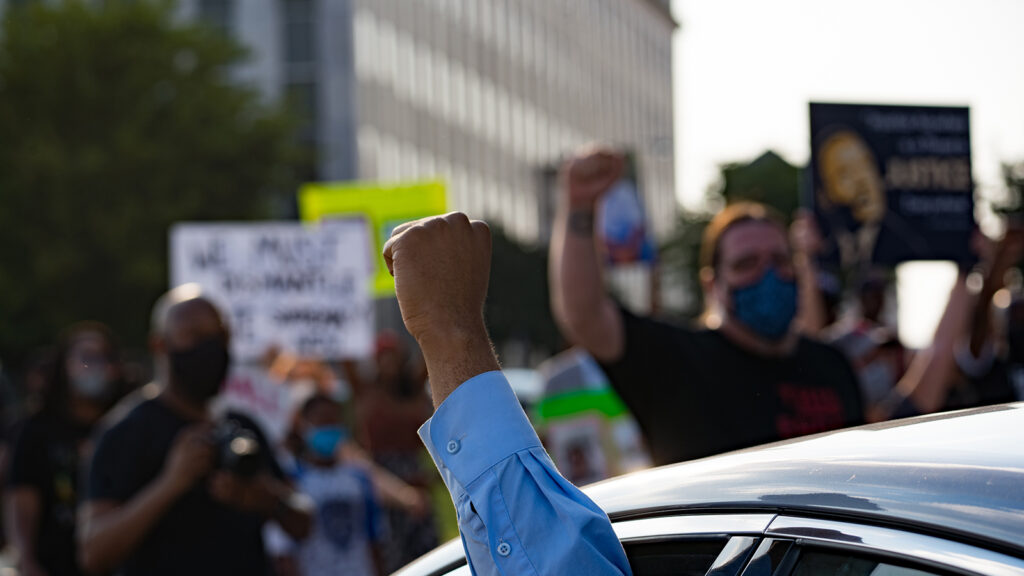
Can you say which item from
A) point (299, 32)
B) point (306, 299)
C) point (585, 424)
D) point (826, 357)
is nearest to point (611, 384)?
point (826, 357)

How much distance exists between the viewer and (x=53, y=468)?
7293 millimetres

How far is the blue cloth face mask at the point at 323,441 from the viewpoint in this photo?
25.3 ft

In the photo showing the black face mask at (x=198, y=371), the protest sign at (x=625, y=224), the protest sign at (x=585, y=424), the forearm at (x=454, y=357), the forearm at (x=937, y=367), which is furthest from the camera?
the protest sign at (x=625, y=224)

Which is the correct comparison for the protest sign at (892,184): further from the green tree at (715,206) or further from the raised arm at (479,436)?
the green tree at (715,206)

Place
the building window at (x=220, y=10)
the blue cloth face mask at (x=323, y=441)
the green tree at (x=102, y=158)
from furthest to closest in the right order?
1. the building window at (x=220, y=10)
2. the green tree at (x=102, y=158)
3. the blue cloth face mask at (x=323, y=441)

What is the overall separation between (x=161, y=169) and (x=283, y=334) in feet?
79.7

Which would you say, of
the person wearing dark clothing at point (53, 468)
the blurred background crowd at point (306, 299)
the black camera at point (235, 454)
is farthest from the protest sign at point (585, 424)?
the black camera at point (235, 454)

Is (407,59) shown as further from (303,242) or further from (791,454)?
(791,454)

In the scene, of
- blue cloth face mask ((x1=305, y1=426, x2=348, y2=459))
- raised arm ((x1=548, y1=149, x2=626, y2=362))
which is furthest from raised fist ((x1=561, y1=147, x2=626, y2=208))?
blue cloth face mask ((x1=305, y1=426, x2=348, y2=459))

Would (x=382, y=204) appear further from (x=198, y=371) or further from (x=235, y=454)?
(x=235, y=454)

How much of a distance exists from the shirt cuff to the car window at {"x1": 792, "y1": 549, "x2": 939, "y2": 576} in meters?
0.41

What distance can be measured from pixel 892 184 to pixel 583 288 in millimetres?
3728

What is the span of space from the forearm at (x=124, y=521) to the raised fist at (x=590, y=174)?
1443 mm

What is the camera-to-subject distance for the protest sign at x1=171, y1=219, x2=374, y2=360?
10.7m
